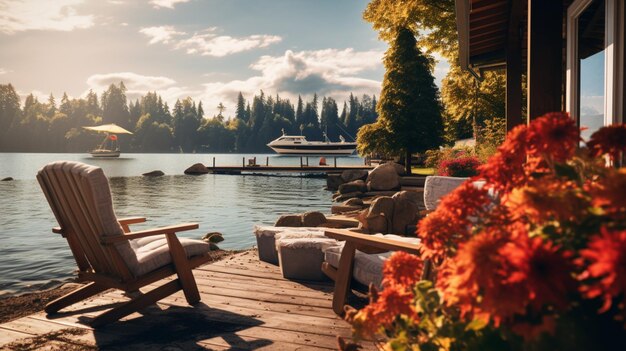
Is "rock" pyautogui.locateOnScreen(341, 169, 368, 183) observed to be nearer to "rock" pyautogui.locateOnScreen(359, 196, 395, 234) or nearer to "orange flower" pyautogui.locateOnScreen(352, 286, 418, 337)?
"rock" pyautogui.locateOnScreen(359, 196, 395, 234)

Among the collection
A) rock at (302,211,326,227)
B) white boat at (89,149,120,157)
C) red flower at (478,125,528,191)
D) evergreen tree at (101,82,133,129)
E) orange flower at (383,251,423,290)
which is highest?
evergreen tree at (101,82,133,129)

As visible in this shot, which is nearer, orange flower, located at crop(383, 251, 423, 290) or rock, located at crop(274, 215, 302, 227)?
orange flower, located at crop(383, 251, 423, 290)

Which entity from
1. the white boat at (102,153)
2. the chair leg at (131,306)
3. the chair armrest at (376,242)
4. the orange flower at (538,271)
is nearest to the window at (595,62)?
the chair armrest at (376,242)

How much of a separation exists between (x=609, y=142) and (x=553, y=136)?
20 cm

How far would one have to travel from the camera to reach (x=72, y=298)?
366 centimetres

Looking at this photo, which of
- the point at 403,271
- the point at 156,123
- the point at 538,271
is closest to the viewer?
the point at 538,271

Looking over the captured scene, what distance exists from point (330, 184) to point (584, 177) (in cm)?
2333

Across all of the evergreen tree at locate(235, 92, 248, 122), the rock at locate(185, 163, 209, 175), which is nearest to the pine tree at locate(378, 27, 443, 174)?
the rock at locate(185, 163, 209, 175)

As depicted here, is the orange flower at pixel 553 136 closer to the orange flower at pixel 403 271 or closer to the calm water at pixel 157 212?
the orange flower at pixel 403 271

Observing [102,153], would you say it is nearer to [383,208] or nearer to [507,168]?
[383,208]

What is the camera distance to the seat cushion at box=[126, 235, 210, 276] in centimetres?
346

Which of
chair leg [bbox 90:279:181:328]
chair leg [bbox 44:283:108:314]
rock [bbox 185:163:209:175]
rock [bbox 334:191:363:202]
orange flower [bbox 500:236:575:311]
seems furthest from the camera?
rock [bbox 185:163:209:175]

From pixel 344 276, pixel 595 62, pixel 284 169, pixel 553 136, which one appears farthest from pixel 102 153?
pixel 553 136

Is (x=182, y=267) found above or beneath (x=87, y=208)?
beneath
